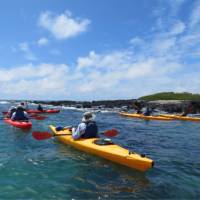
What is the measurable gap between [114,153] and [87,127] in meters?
2.27

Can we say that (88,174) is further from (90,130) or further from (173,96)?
(173,96)

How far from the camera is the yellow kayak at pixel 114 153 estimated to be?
29.3 feet

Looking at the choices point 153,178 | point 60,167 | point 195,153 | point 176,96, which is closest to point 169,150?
point 195,153

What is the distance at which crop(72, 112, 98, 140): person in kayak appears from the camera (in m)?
11.8

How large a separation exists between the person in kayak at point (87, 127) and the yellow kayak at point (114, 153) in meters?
0.27

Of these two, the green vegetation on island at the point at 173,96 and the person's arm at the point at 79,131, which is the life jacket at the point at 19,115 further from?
the green vegetation on island at the point at 173,96

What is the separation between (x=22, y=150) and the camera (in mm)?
12242

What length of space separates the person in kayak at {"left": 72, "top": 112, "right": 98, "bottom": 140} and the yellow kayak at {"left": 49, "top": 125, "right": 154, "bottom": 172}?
274mm

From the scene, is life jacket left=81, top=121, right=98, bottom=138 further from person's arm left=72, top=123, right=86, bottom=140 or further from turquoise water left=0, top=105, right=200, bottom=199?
turquoise water left=0, top=105, right=200, bottom=199

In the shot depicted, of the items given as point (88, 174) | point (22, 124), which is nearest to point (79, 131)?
point (88, 174)

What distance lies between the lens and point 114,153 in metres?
9.92

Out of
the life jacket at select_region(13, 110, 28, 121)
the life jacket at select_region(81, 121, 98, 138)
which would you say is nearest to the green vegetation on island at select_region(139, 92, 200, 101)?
the life jacket at select_region(13, 110, 28, 121)

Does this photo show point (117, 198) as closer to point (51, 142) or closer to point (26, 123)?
point (51, 142)

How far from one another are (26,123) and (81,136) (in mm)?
6776
